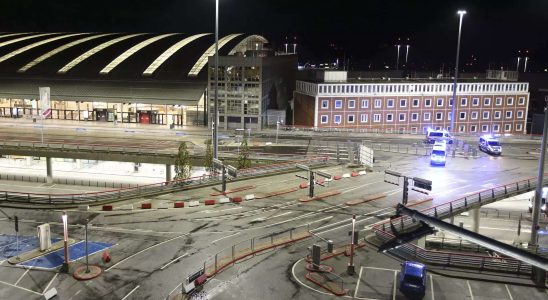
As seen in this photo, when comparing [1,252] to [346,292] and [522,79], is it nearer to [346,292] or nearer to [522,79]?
[346,292]

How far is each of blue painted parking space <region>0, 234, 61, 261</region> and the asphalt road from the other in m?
1.14

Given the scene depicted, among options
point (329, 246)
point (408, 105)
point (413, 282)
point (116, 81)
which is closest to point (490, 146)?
point (408, 105)

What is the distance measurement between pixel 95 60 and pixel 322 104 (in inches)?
1637

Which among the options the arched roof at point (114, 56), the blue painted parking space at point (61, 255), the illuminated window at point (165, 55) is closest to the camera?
the blue painted parking space at point (61, 255)

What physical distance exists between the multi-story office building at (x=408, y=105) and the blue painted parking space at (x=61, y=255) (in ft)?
175

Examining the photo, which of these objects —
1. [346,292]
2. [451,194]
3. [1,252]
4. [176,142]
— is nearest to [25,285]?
[1,252]

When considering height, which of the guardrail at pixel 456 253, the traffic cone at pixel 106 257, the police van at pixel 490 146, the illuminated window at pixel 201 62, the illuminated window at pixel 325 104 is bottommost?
the traffic cone at pixel 106 257

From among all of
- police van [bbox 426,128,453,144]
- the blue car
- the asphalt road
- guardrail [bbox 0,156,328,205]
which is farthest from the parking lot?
police van [bbox 426,128,453,144]

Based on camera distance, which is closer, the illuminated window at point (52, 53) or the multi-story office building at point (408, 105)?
the multi-story office building at point (408, 105)

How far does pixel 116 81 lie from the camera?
86250 millimetres

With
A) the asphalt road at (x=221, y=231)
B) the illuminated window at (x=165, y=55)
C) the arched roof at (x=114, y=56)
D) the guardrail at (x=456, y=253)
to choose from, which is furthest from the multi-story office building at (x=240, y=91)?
the guardrail at (x=456, y=253)

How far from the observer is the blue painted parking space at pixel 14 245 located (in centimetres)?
3070

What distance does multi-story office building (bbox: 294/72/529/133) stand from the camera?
271 feet

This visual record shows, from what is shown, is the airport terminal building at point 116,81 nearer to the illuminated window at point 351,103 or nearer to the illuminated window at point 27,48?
the illuminated window at point 27,48
